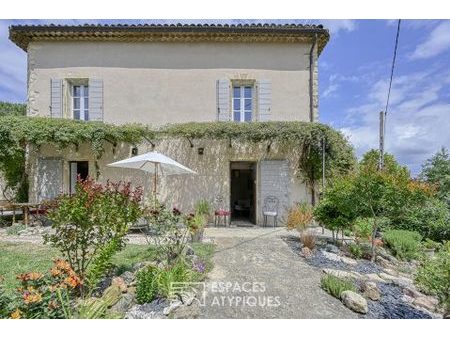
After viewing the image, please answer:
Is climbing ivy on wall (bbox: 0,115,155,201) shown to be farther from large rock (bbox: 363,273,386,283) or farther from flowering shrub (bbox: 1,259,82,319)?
large rock (bbox: 363,273,386,283)

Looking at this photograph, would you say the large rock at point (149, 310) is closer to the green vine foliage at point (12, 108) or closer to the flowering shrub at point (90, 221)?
the flowering shrub at point (90, 221)

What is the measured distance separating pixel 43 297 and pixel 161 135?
7.04m

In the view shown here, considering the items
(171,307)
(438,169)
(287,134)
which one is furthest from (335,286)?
(438,169)

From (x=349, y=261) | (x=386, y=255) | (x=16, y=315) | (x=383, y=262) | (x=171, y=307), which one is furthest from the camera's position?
(x=386, y=255)

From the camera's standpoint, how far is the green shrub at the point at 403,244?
276 inches

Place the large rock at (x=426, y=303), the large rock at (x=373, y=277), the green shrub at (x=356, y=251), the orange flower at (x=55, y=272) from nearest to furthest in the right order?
the orange flower at (x=55, y=272), the large rock at (x=426, y=303), the large rock at (x=373, y=277), the green shrub at (x=356, y=251)

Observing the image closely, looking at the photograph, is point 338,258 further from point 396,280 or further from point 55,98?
point 55,98

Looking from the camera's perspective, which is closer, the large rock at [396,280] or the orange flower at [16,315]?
the orange flower at [16,315]

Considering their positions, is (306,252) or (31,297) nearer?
(31,297)

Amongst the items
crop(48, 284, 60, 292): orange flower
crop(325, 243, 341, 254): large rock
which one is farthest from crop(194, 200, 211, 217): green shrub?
crop(48, 284, 60, 292): orange flower

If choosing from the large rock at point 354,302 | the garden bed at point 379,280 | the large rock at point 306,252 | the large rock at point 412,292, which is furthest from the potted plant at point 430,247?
the large rock at point 354,302

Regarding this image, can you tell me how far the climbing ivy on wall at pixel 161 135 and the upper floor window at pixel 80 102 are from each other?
1.23 metres

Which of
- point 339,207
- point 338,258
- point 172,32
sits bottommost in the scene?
point 338,258

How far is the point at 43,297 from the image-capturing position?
10.8 feet
